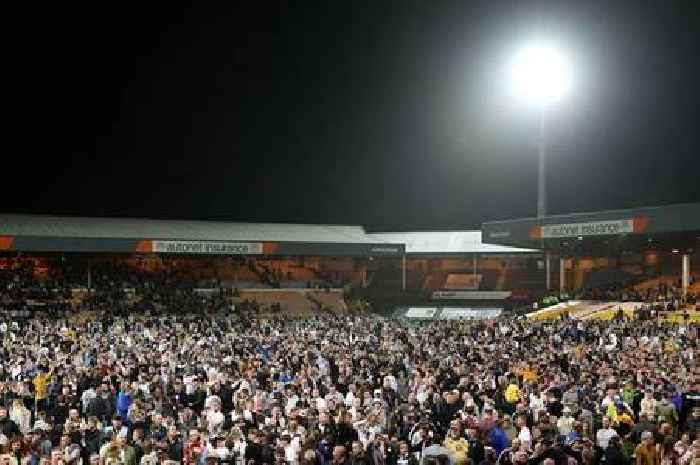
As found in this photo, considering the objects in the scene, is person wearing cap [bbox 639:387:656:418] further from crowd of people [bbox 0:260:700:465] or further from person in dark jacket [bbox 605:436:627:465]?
person in dark jacket [bbox 605:436:627:465]

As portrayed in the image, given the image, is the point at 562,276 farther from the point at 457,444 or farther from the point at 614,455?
the point at 457,444

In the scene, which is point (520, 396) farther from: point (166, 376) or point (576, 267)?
point (576, 267)

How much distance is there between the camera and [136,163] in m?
44.4

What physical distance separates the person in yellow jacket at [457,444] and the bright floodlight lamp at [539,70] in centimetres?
2750

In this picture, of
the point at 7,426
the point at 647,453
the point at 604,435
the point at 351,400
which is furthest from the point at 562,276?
the point at 7,426

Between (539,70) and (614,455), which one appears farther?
(539,70)

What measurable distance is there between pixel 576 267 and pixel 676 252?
579cm

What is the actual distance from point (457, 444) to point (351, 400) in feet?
9.89

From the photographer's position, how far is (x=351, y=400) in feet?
37.4

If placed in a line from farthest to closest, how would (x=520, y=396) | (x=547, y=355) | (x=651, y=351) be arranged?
1. (x=651, y=351)
2. (x=547, y=355)
3. (x=520, y=396)

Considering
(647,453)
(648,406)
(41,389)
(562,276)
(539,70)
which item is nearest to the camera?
(647,453)

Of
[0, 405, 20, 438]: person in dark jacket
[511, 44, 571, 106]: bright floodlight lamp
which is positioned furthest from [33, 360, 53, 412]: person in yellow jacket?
[511, 44, 571, 106]: bright floodlight lamp

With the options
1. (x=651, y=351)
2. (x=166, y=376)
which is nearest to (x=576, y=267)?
(x=651, y=351)

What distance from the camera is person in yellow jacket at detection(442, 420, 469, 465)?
8362mm
